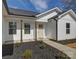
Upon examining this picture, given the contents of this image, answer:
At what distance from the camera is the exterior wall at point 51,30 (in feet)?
16.7

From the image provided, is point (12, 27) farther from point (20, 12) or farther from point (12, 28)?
point (20, 12)

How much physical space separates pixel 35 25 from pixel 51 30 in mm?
953

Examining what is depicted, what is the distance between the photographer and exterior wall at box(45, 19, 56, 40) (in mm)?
5099

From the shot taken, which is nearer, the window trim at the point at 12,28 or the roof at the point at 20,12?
the roof at the point at 20,12

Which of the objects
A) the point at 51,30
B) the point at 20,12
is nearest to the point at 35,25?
the point at 51,30

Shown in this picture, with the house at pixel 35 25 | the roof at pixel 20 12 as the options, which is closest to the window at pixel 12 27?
the house at pixel 35 25

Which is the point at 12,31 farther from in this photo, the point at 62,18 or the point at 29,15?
the point at 62,18

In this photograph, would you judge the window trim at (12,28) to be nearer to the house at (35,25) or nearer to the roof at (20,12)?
the house at (35,25)

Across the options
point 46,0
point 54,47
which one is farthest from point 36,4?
point 54,47

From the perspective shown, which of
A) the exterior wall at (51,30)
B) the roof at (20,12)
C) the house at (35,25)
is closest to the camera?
the roof at (20,12)

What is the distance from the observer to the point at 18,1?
4070 millimetres

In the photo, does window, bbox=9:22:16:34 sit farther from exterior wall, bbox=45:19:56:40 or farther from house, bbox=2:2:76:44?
exterior wall, bbox=45:19:56:40

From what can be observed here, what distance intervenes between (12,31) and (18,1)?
1.43 metres

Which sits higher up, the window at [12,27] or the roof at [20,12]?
the roof at [20,12]
